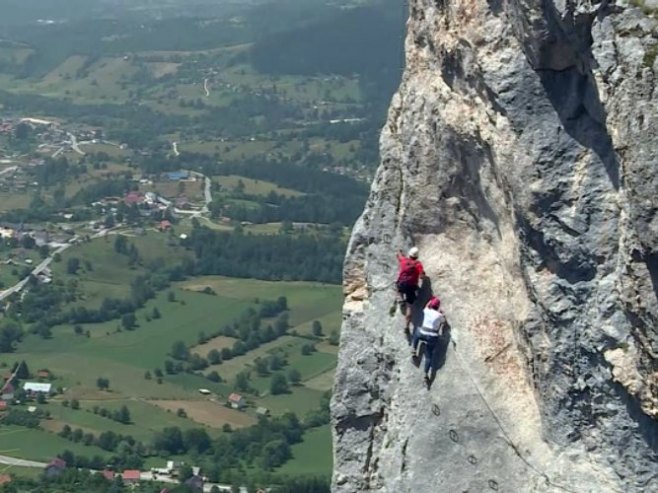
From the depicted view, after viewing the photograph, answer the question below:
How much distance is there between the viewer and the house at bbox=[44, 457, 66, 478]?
56.1m

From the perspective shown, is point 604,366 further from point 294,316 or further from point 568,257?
point 294,316

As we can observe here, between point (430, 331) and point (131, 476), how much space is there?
45219 millimetres

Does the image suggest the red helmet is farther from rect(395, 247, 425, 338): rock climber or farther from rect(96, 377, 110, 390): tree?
rect(96, 377, 110, 390): tree

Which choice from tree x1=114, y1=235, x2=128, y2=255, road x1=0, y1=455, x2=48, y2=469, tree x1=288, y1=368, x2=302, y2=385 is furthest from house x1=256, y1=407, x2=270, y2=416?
tree x1=114, y1=235, x2=128, y2=255

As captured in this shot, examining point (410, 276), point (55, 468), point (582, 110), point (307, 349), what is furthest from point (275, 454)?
point (582, 110)

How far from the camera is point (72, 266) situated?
100 metres

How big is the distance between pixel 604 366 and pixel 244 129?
524 feet

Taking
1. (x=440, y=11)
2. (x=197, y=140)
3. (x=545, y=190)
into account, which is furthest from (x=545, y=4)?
(x=197, y=140)

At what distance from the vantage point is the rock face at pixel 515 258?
10.8 m

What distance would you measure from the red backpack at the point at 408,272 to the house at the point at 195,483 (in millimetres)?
41639

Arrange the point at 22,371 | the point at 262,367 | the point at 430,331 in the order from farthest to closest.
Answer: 1. the point at 262,367
2. the point at 22,371
3. the point at 430,331

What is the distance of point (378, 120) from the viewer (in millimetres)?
168625

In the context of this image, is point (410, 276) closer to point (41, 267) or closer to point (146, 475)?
point (146, 475)

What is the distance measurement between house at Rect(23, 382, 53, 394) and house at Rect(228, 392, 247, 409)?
1083 centimetres
